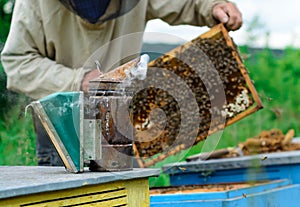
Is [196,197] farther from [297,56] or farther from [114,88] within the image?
[297,56]

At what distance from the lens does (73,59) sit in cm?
382

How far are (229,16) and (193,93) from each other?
476mm

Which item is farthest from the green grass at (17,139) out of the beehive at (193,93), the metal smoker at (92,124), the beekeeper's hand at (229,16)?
the metal smoker at (92,124)

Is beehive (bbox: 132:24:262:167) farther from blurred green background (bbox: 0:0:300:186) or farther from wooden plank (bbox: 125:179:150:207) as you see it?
wooden plank (bbox: 125:179:150:207)

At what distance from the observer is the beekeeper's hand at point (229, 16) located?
3670mm

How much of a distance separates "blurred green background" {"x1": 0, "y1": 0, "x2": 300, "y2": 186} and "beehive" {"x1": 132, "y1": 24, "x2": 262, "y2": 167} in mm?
163

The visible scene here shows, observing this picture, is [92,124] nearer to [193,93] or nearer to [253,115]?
[193,93]

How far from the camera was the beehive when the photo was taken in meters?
3.64

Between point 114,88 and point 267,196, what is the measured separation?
1.04m

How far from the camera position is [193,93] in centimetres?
373

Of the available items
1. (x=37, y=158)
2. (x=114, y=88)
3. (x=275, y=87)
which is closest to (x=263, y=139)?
(x=37, y=158)

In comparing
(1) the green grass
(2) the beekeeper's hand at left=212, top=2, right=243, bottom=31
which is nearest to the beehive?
(2) the beekeeper's hand at left=212, top=2, right=243, bottom=31

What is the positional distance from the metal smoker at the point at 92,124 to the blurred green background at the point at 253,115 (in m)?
0.72

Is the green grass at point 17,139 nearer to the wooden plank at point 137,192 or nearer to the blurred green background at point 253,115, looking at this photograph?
the blurred green background at point 253,115
